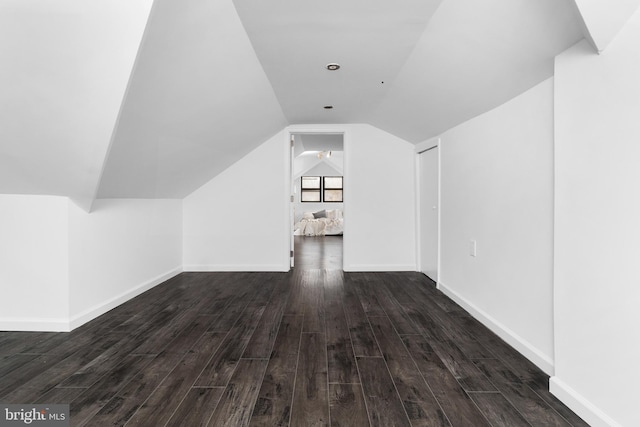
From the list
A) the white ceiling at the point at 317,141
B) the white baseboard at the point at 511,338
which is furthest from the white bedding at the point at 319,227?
the white baseboard at the point at 511,338

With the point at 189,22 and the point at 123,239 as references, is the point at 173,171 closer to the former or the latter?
the point at 123,239

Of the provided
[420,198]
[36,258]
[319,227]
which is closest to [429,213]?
[420,198]

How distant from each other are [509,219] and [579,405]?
1.19 meters

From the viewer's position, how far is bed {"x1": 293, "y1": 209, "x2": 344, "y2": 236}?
964cm

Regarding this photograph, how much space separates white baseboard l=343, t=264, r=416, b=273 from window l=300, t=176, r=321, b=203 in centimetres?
673

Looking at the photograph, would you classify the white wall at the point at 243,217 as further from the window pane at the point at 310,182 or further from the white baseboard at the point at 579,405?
the window pane at the point at 310,182

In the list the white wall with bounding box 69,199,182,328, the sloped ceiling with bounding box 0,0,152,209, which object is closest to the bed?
the white wall with bounding box 69,199,182,328

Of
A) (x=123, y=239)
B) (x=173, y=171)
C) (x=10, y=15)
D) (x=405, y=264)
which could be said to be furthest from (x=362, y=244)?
(x=10, y=15)

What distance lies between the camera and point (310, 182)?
11.4 metres

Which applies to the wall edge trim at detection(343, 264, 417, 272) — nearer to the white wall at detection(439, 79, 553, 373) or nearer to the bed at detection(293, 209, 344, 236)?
the white wall at detection(439, 79, 553, 373)

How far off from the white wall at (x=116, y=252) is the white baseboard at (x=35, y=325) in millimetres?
73

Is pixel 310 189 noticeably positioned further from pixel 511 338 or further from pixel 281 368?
pixel 281 368

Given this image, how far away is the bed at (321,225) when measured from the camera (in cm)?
964

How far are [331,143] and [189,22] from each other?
5.55 metres
